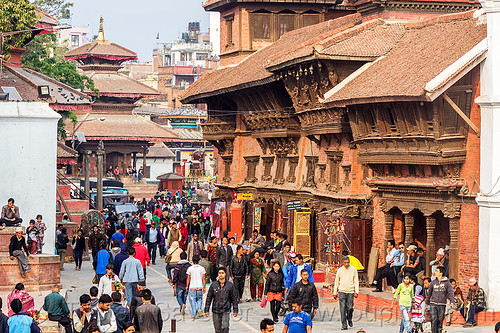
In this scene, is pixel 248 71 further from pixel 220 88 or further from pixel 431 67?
pixel 431 67

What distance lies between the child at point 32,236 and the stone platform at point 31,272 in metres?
0.86

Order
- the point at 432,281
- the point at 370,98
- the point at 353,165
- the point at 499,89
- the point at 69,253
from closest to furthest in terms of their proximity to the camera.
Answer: the point at 432,281 → the point at 499,89 → the point at 370,98 → the point at 353,165 → the point at 69,253

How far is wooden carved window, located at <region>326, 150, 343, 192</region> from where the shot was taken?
3497 centimetres

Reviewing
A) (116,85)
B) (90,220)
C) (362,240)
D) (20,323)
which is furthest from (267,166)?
(116,85)

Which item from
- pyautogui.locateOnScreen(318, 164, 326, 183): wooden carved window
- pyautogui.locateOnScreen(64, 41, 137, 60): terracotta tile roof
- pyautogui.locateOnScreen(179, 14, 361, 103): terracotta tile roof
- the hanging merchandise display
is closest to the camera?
the hanging merchandise display

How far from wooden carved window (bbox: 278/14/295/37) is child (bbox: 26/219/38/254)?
22.9 meters

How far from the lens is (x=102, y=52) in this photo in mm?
92438

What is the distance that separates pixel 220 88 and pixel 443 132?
66.2 feet

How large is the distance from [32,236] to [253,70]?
16662 mm

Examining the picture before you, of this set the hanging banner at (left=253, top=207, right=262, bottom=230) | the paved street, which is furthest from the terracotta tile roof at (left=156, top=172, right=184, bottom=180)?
the paved street

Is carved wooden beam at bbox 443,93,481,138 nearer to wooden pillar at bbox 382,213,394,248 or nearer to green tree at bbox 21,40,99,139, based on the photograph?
wooden pillar at bbox 382,213,394,248

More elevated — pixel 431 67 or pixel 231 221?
pixel 431 67

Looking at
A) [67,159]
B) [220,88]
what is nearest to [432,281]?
[220,88]

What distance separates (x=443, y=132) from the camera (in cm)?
2783
